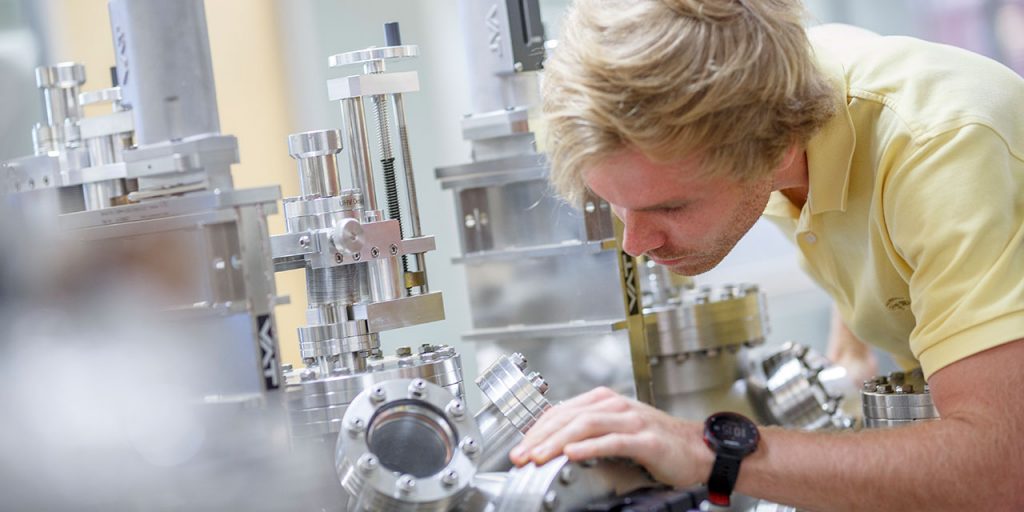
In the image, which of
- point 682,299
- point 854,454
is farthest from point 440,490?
point 682,299

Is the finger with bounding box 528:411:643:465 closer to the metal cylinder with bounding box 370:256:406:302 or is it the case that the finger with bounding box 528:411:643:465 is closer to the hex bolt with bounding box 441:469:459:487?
the hex bolt with bounding box 441:469:459:487

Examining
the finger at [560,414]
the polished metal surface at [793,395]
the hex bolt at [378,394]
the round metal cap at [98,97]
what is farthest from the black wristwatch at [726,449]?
the round metal cap at [98,97]

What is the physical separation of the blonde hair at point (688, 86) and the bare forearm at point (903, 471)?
0.34 meters

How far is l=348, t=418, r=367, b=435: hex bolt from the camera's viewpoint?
1116 mm

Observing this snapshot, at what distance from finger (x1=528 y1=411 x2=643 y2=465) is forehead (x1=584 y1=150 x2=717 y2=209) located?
0.96 feet

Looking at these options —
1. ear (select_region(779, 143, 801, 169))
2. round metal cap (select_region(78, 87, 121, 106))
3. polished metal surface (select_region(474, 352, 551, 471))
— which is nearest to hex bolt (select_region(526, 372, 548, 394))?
polished metal surface (select_region(474, 352, 551, 471))

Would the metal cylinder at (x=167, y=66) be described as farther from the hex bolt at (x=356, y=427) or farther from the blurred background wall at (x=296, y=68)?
the blurred background wall at (x=296, y=68)

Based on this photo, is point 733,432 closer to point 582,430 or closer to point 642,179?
point 582,430

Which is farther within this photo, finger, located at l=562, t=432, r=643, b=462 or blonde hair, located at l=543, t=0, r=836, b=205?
blonde hair, located at l=543, t=0, r=836, b=205

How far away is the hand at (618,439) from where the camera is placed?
1155mm

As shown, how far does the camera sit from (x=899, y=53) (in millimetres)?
1461

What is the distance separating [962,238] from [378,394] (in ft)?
2.12

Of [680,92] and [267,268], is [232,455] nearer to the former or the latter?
[267,268]

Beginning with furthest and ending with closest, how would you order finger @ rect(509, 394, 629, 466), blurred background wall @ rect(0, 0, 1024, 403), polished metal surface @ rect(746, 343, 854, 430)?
blurred background wall @ rect(0, 0, 1024, 403)
polished metal surface @ rect(746, 343, 854, 430)
finger @ rect(509, 394, 629, 466)
